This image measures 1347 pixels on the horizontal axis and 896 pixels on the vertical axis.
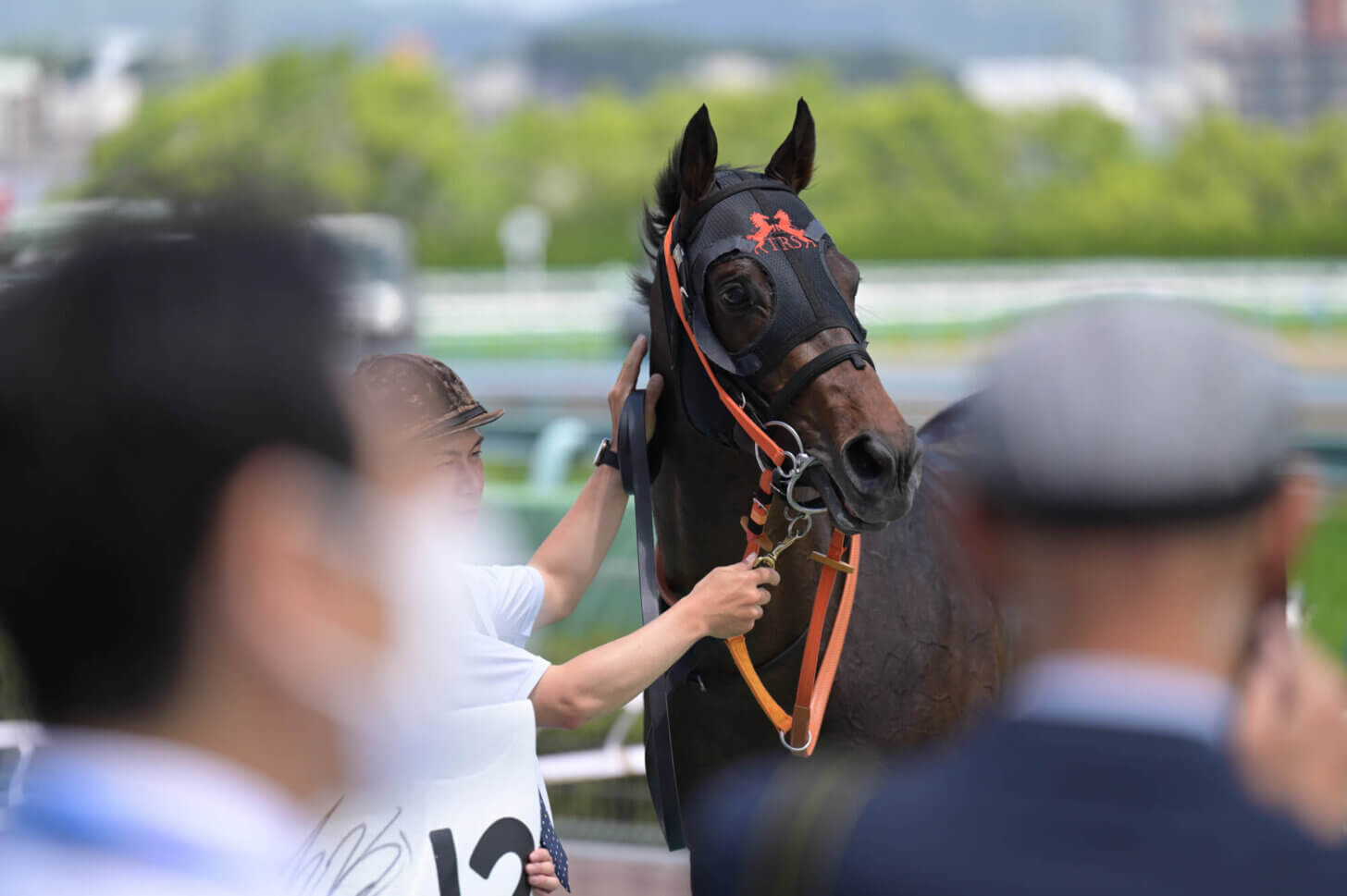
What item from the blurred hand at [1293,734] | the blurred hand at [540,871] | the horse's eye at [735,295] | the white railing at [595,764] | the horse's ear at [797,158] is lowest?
the white railing at [595,764]

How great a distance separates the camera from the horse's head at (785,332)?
2.76 meters

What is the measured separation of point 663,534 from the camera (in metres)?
3.08

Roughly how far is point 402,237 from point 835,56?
13244cm

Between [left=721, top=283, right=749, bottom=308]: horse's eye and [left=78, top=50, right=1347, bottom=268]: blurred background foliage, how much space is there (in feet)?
110

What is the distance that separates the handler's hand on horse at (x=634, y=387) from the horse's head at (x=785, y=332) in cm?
6

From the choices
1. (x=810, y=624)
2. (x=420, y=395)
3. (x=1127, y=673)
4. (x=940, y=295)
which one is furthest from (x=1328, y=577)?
(x=940, y=295)

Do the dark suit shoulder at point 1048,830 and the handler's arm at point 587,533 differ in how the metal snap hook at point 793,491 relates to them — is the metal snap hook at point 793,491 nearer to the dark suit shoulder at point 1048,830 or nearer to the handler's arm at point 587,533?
the handler's arm at point 587,533

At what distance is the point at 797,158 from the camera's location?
3.24m

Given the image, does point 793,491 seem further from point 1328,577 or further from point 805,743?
point 1328,577

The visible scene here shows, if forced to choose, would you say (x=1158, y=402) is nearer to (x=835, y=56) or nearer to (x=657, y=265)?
(x=657, y=265)

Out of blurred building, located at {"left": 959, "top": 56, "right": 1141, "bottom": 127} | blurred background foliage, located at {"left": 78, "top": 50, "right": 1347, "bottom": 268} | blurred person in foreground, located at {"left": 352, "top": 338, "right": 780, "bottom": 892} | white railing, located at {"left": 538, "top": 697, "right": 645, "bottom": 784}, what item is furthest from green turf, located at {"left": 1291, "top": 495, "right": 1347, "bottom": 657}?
blurred building, located at {"left": 959, "top": 56, "right": 1141, "bottom": 127}

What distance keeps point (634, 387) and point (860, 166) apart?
51.7 m

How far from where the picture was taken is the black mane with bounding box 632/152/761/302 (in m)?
3.19

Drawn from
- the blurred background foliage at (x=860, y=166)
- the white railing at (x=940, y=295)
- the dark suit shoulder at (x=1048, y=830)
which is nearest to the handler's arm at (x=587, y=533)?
the dark suit shoulder at (x=1048, y=830)
